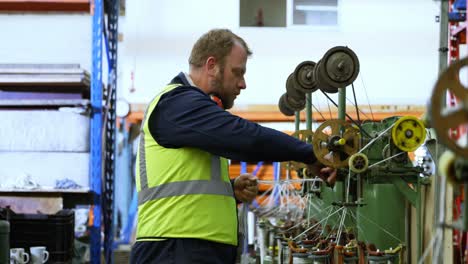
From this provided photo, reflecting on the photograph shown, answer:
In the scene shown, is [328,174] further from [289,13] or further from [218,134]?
[289,13]

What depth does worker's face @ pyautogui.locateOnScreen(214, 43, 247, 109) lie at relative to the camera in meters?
2.37

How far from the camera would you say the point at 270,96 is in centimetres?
866

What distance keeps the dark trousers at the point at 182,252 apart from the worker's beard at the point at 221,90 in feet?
1.39

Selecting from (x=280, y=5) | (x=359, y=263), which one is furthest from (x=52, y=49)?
(x=359, y=263)

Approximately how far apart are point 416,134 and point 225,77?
83 cm

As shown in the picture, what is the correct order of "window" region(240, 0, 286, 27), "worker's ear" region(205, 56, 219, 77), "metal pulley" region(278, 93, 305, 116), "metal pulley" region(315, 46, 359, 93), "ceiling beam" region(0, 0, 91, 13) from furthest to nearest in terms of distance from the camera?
"window" region(240, 0, 286, 27) < "ceiling beam" region(0, 0, 91, 13) < "metal pulley" region(278, 93, 305, 116) < "metal pulley" region(315, 46, 359, 93) < "worker's ear" region(205, 56, 219, 77)

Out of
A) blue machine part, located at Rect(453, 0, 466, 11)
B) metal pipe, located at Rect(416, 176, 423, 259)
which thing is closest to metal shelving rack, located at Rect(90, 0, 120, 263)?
blue machine part, located at Rect(453, 0, 466, 11)

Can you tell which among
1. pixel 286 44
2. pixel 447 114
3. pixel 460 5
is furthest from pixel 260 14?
pixel 447 114

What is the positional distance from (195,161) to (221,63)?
312mm

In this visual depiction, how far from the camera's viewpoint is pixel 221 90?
239cm

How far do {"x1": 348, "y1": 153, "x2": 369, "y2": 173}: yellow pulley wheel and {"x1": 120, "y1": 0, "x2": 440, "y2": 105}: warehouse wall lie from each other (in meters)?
5.75

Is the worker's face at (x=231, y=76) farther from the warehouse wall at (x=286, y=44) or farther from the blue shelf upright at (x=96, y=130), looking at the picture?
the warehouse wall at (x=286, y=44)

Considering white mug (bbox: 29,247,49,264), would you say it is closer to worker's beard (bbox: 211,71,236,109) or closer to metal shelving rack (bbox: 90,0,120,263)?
metal shelving rack (bbox: 90,0,120,263)

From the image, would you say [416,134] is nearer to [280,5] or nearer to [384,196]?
[384,196]
